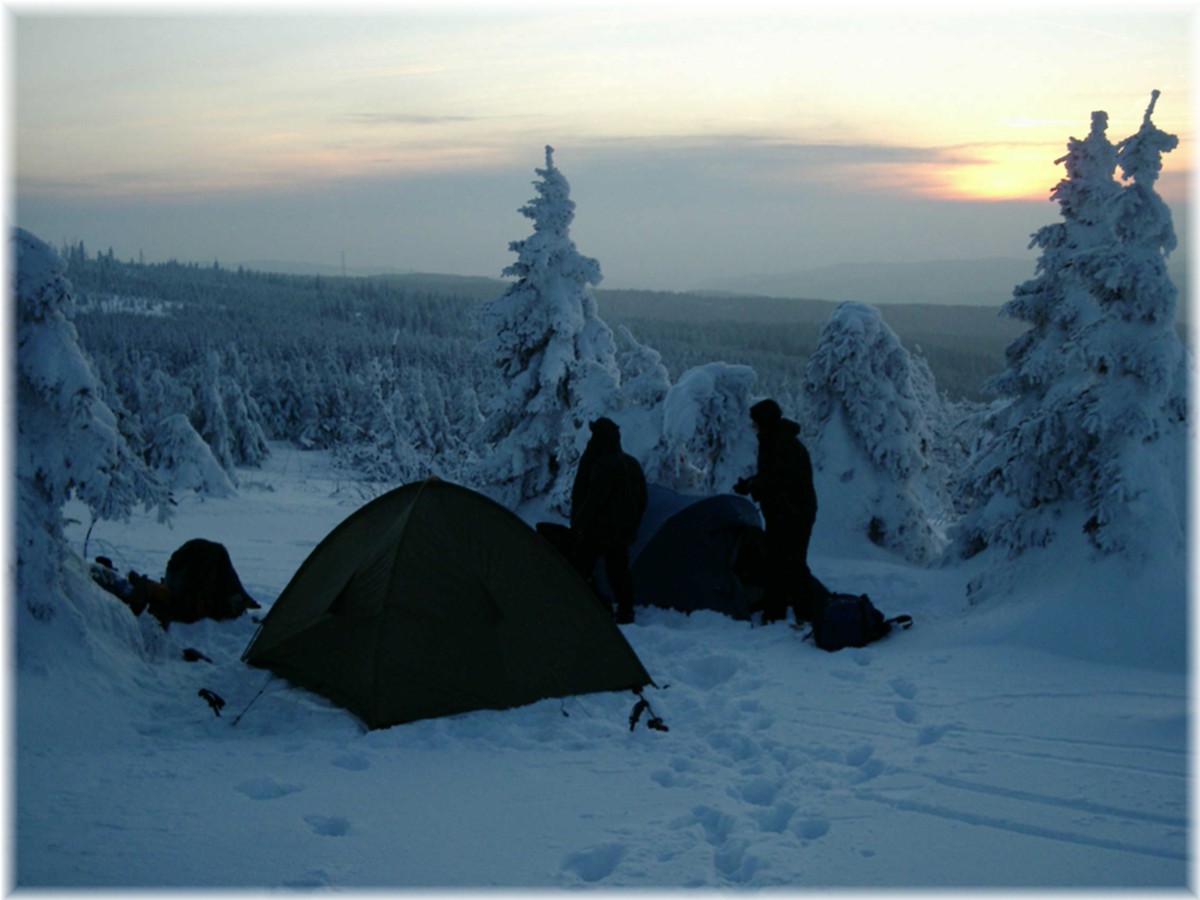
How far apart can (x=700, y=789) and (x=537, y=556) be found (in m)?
2.75

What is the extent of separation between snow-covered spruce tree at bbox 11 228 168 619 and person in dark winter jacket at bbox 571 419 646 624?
14.7 ft

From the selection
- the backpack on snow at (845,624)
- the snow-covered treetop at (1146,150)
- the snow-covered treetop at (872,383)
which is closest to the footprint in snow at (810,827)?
the backpack on snow at (845,624)

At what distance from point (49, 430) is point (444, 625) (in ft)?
11.3

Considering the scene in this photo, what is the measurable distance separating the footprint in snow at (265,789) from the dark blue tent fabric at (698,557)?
5.47m

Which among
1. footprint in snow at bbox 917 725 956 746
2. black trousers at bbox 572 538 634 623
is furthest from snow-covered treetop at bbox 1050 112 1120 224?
footprint in snow at bbox 917 725 956 746

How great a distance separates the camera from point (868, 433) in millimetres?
17641

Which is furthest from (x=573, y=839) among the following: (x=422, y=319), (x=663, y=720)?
(x=422, y=319)

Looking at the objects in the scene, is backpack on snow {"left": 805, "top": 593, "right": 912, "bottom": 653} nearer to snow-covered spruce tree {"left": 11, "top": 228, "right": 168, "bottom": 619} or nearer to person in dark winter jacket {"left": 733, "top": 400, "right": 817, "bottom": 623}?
person in dark winter jacket {"left": 733, "top": 400, "right": 817, "bottom": 623}

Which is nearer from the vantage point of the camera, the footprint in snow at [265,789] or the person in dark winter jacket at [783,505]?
the footprint in snow at [265,789]

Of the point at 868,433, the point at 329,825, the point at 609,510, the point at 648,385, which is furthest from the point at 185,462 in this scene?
the point at 329,825

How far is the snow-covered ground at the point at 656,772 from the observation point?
14.7 ft

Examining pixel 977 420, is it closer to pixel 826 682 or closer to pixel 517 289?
pixel 517 289

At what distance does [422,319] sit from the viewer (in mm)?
163625

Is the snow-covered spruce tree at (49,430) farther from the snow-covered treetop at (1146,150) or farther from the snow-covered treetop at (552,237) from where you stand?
the snow-covered treetop at (552,237)
